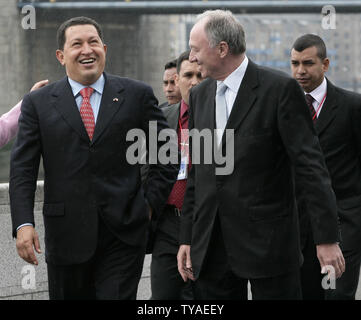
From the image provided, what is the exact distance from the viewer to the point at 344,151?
185 inches

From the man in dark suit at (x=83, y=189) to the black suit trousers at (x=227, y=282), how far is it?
0.37m

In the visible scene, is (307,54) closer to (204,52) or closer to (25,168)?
(204,52)

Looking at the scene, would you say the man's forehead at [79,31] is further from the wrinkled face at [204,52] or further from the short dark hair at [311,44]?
the short dark hair at [311,44]

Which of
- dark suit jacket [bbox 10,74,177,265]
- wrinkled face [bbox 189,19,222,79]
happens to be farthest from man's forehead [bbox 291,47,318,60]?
A: dark suit jacket [bbox 10,74,177,265]

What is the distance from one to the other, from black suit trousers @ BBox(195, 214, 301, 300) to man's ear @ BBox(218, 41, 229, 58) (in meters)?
0.73

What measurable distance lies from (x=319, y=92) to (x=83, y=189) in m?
1.88

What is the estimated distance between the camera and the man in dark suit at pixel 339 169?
4629 mm

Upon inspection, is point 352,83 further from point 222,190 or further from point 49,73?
point 222,190

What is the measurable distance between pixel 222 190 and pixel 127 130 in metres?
0.59

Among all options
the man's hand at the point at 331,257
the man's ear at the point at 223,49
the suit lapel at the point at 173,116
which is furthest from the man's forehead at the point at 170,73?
the man's hand at the point at 331,257

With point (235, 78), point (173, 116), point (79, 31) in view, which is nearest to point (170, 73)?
point (173, 116)

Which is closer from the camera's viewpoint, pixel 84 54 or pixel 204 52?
pixel 204 52

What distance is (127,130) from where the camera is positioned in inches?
151

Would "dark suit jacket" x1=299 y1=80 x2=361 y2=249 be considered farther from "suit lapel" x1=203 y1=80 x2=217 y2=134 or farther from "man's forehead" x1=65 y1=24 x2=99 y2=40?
"man's forehead" x1=65 y1=24 x2=99 y2=40
